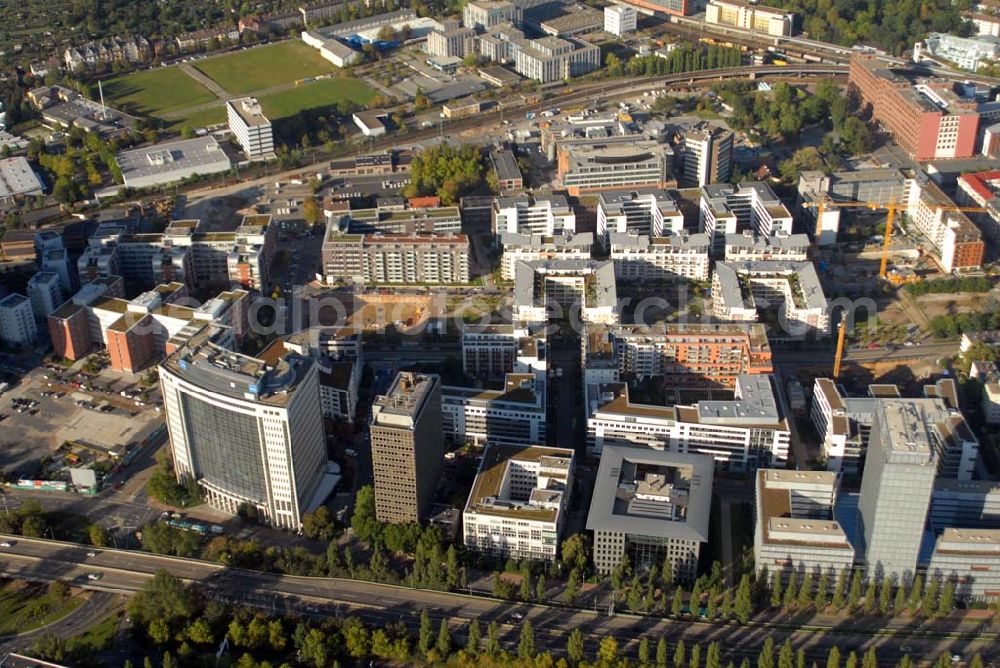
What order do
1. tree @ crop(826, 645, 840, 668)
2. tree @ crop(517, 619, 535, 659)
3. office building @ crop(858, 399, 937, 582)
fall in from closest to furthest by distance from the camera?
tree @ crop(826, 645, 840, 668), office building @ crop(858, 399, 937, 582), tree @ crop(517, 619, 535, 659)

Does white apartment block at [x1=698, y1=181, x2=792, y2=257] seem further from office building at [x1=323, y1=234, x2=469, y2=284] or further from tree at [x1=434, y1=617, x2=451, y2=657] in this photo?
tree at [x1=434, y1=617, x2=451, y2=657]

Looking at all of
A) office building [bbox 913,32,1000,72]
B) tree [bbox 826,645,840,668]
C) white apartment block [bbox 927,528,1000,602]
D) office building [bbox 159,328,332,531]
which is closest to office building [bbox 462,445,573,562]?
office building [bbox 159,328,332,531]

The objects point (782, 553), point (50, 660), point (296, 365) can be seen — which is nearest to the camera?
point (50, 660)

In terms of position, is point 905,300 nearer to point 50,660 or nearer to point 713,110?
point 713,110

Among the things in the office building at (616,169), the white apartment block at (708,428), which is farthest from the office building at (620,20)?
the white apartment block at (708,428)

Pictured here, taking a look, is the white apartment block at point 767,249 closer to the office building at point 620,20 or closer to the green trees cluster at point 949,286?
the green trees cluster at point 949,286

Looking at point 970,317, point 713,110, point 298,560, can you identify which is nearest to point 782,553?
point 298,560
